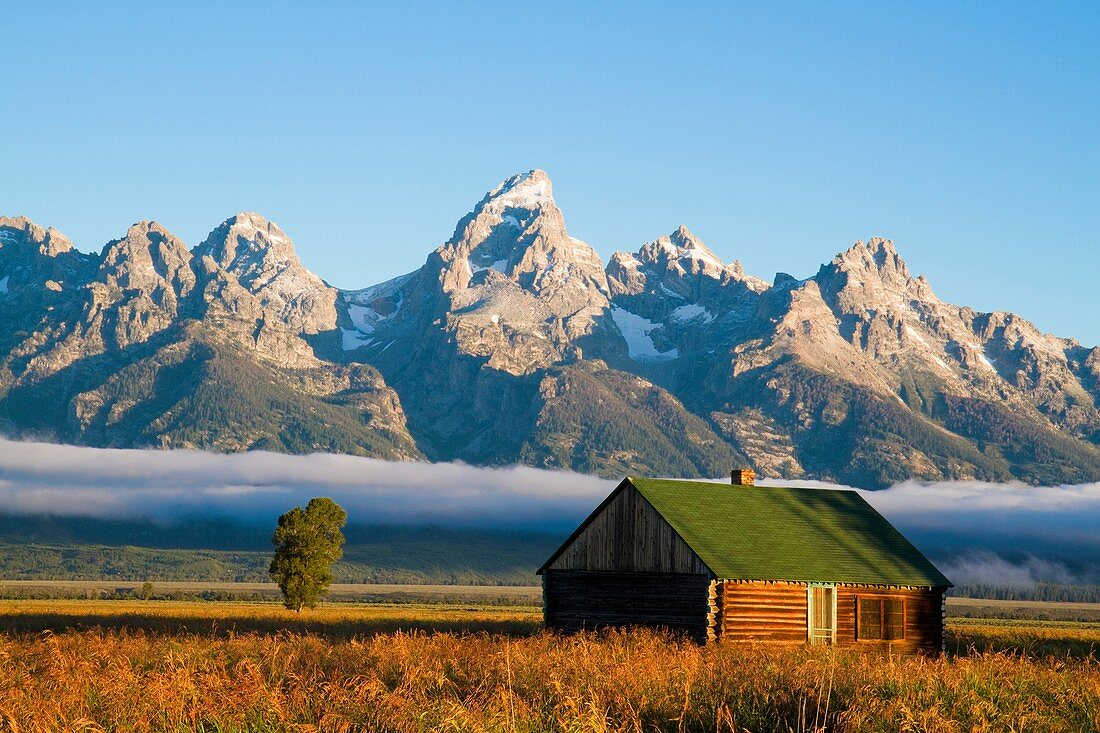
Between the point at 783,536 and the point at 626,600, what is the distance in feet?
22.9

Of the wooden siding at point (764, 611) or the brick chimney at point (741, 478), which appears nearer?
the wooden siding at point (764, 611)

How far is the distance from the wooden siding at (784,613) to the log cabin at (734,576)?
4 centimetres

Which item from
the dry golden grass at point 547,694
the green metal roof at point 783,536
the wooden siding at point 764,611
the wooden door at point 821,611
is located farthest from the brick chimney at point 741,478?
the dry golden grass at point 547,694

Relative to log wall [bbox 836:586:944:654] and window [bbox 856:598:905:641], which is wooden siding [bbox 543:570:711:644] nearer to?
log wall [bbox 836:586:944:654]

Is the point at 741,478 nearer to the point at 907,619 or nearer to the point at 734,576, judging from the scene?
the point at 907,619

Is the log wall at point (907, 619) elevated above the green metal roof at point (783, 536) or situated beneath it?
situated beneath

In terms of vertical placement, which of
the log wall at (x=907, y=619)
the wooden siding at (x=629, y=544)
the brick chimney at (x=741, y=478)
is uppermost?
the brick chimney at (x=741, y=478)

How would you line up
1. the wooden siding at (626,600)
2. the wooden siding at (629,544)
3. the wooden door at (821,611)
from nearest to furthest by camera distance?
the wooden siding at (626,600) → the wooden siding at (629,544) → the wooden door at (821,611)

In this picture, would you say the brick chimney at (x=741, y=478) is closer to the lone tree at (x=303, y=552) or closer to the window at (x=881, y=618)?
the window at (x=881, y=618)

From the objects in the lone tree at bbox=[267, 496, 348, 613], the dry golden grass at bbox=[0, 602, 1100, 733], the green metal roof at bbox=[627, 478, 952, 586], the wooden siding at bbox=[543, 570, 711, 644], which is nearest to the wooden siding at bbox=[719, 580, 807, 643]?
the green metal roof at bbox=[627, 478, 952, 586]

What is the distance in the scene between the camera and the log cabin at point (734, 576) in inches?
1889

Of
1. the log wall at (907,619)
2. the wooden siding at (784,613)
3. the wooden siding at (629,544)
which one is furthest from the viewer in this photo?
the log wall at (907,619)

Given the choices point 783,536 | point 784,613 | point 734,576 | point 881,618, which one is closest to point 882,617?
point 881,618

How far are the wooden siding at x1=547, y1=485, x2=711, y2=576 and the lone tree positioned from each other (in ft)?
158
